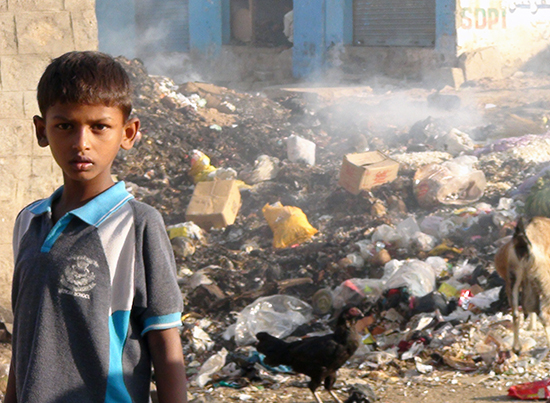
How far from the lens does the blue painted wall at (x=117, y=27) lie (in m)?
16.8

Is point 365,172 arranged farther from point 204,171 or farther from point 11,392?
point 11,392

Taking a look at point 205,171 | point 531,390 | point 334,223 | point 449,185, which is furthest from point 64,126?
point 205,171

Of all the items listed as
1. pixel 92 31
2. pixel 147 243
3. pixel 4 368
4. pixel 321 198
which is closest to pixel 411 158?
pixel 321 198

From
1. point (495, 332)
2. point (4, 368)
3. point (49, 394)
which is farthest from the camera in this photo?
point (495, 332)

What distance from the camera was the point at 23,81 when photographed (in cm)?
412

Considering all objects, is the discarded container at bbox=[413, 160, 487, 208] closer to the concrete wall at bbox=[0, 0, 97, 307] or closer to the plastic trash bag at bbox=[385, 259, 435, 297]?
the plastic trash bag at bbox=[385, 259, 435, 297]

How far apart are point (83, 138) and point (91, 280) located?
0.30 m

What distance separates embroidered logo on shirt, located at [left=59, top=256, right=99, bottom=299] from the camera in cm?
128

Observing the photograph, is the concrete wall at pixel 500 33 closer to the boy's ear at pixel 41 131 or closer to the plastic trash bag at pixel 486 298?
the plastic trash bag at pixel 486 298

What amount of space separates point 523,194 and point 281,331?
3.41 meters

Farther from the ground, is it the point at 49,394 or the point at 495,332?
the point at 49,394

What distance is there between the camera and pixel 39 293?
1.29 m

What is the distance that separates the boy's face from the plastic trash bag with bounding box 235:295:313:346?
321 cm

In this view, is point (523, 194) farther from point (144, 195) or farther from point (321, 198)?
point (144, 195)
